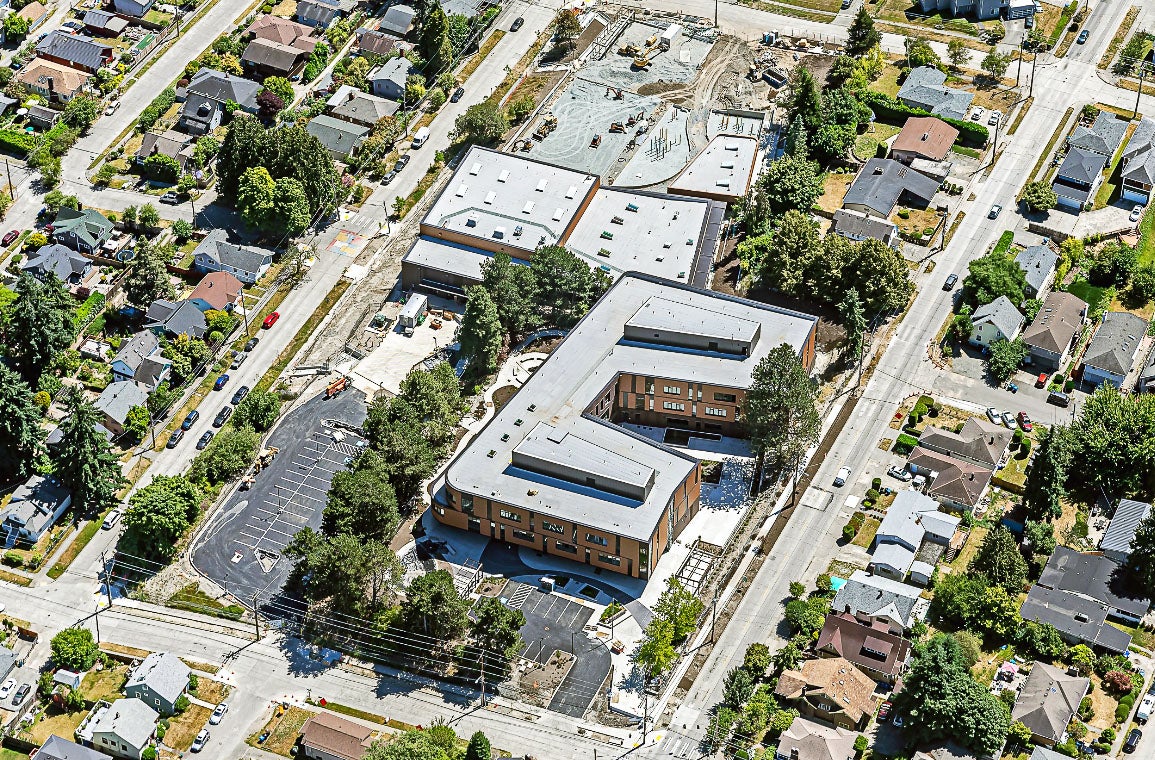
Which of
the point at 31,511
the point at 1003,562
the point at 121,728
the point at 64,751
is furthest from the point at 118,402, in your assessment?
the point at 1003,562

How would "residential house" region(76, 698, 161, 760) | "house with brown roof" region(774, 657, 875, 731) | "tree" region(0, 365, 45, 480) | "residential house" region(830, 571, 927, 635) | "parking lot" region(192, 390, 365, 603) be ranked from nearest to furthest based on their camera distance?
"residential house" region(76, 698, 161, 760)
"house with brown roof" region(774, 657, 875, 731)
"residential house" region(830, 571, 927, 635)
"parking lot" region(192, 390, 365, 603)
"tree" region(0, 365, 45, 480)

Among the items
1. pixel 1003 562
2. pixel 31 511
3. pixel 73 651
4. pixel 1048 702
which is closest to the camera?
pixel 1048 702

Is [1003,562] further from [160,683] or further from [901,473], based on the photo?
[160,683]

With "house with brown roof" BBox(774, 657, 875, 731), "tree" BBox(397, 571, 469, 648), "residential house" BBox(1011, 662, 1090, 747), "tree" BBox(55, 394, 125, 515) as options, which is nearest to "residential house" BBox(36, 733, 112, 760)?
"tree" BBox(397, 571, 469, 648)

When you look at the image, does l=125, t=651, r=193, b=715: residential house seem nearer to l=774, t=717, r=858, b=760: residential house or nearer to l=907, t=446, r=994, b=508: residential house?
l=774, t=717, r=858, b=760: residential house

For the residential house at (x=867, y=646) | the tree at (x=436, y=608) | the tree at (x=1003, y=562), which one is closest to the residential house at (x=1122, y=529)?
the tree at (x=1003, y=562)

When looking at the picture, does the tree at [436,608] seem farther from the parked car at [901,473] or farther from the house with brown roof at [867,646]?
the parked car at [901,473]

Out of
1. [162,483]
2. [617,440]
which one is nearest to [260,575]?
[162,483]
